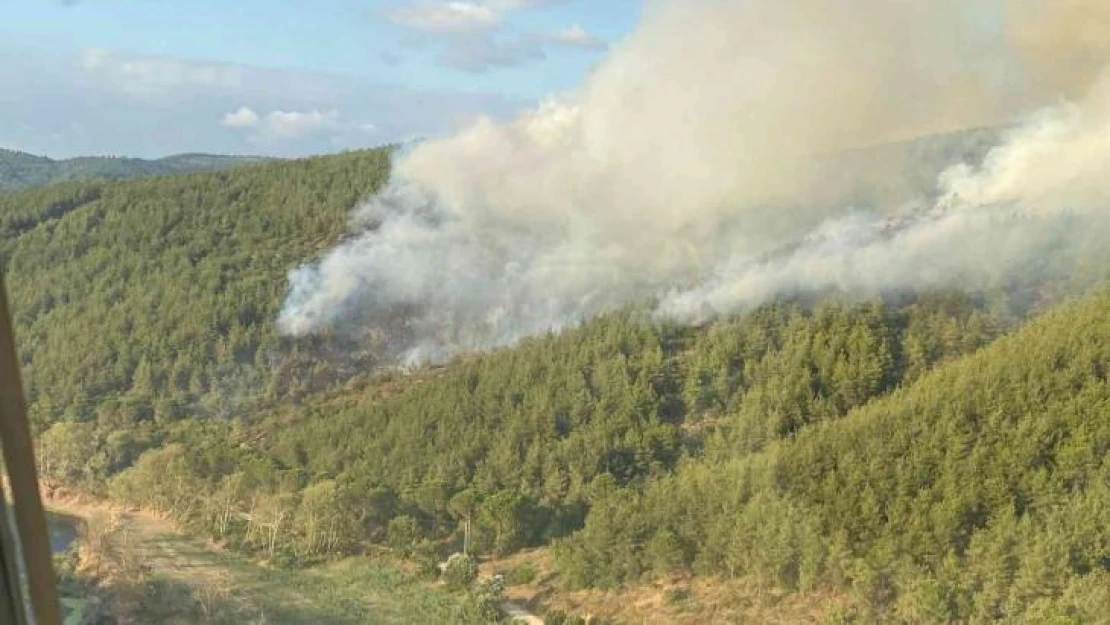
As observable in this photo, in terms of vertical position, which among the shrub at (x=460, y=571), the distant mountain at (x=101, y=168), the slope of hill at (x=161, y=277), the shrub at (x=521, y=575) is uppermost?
the distant mountain at (x=101, y=168)

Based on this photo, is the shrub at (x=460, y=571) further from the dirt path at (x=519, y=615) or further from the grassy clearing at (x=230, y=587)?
the dirt path at (x=519, y=615)

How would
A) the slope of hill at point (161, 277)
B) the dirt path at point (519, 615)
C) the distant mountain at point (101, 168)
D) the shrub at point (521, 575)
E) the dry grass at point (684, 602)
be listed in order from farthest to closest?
the distant mountain at point (101, 168) → the slope of hill at point (161, 277) → the shrub at point (521, 575) → the dirt path at point (519, 615) → the dry grass at point (684, 602)

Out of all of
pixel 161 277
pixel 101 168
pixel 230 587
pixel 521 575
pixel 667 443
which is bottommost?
pixel 521 575

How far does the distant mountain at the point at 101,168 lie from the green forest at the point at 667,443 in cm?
450

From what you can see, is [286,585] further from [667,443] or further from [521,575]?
[667,443]

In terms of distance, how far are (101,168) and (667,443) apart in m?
10.1

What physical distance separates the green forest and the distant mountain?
4.50 meters

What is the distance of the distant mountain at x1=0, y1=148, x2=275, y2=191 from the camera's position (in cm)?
1052

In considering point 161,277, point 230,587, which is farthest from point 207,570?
point 161,277

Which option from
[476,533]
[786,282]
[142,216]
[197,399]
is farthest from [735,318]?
[142,216]

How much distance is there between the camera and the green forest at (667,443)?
A: 3.85 meters

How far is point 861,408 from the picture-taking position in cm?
459

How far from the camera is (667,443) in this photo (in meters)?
4.77

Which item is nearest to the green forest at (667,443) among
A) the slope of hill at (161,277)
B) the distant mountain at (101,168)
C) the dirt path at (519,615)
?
the slope of hill at (161,277)
